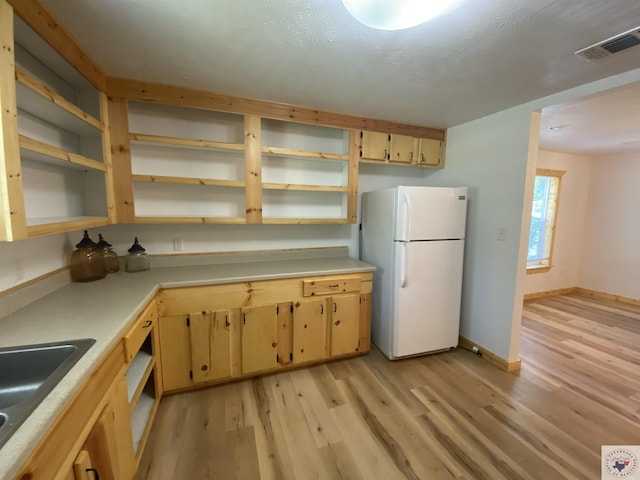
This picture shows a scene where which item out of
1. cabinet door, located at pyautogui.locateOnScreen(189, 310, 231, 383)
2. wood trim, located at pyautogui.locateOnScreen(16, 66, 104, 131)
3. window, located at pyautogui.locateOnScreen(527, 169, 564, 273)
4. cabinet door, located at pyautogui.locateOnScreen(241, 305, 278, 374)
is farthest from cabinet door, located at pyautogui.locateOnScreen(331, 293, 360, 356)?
window, located at pyautogui.locateOnScreen(527, 169, 564, 273)

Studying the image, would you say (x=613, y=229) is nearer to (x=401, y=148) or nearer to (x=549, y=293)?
(x=549, y=293)


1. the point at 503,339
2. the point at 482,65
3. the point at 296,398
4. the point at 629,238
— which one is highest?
the point at 482,65

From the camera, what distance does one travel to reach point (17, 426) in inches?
27.6

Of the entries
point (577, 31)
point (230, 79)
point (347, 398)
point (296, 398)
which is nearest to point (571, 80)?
point (577, 31)

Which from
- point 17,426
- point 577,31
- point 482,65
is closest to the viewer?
point 17,426

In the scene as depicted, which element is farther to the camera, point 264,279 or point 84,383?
point 264,279

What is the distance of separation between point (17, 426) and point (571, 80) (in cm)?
→ 316

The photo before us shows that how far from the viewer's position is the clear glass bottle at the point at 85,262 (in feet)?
6.13

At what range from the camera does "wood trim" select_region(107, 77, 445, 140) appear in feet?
Answer: 6.58

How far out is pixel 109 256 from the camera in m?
2.14

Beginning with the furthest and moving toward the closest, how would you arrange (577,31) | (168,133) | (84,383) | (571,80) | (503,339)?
(503,339), (168,133), (571,80), (577,31), (84,383)

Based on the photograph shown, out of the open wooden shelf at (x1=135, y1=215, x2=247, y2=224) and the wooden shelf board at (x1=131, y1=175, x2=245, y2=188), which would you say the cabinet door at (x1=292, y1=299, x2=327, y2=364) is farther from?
the wooden shelf board at (x1=131, y1=175, x2=245, y2=188)

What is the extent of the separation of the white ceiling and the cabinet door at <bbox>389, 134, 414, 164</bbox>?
57 cm

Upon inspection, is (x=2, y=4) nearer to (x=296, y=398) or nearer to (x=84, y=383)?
(x=84, y=383)
